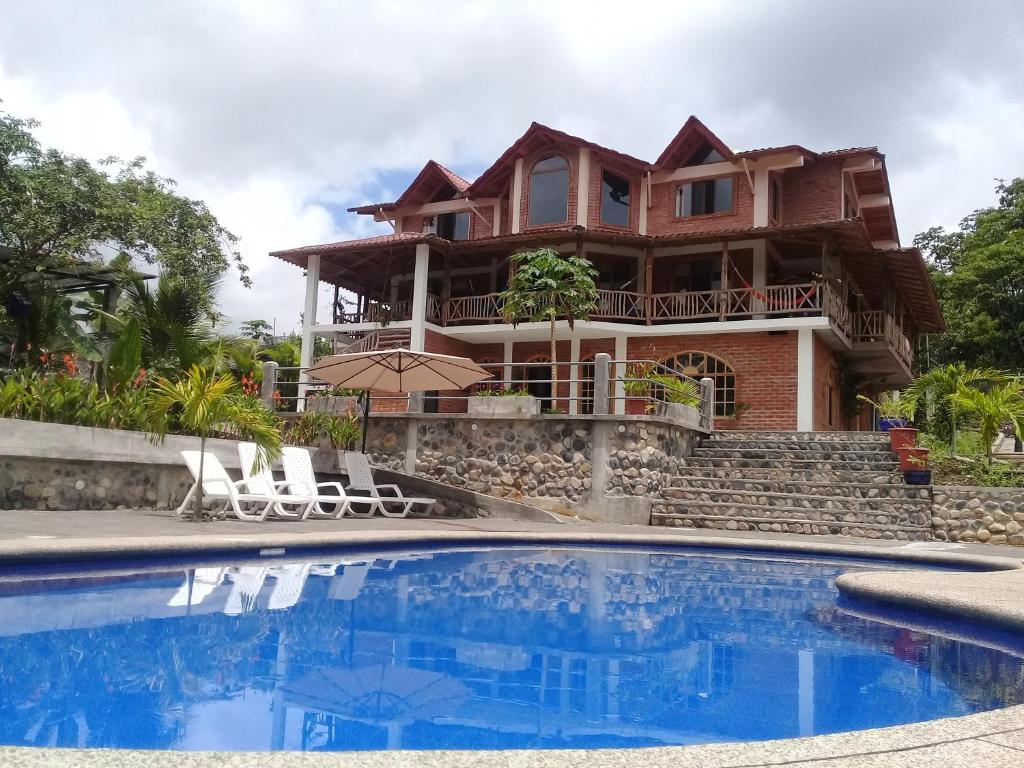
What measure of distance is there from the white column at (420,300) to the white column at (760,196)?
8.31 m

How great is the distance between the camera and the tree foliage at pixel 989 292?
27312mm

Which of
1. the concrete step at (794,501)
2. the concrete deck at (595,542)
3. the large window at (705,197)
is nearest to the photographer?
the concrete deck at (595,542)

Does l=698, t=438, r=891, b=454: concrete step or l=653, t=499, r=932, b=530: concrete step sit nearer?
l=653, t=499, r=932, b=530: concrete step

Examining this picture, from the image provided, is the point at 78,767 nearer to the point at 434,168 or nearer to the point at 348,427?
the point at 348,427

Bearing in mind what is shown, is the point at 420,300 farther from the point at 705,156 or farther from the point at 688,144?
the point at 705,156

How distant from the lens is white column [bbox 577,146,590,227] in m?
21.5

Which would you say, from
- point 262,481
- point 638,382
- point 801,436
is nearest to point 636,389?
point 638,382

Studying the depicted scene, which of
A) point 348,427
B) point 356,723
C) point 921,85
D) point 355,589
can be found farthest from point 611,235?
point 356,723

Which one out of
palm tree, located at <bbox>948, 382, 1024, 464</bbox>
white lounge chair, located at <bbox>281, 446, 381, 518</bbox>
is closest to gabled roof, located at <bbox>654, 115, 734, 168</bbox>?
palm tree, located at <bbox>948, 382, 1024, 464</bbox>

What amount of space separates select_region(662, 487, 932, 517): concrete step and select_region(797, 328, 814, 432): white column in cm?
626

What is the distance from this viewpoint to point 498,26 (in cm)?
842

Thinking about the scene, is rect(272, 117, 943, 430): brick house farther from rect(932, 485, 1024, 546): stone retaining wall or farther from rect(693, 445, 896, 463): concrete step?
rect(932, 485, 1024, 546): stone retaining wall

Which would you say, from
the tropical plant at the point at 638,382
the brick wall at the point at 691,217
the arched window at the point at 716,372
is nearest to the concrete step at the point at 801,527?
the tropical plant at the point at 638,382

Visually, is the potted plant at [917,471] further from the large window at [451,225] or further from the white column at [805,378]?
the large window at [451,225]
